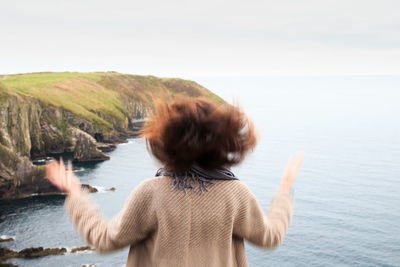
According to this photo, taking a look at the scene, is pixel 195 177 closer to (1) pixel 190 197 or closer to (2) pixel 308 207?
(1) pixel 190 197

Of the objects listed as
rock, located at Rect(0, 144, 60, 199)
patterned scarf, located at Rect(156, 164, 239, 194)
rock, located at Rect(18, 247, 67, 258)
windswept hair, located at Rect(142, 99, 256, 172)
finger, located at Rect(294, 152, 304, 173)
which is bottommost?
rock, located at Rect(18, 247, 67, 258)

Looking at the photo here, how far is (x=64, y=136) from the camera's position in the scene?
105 m

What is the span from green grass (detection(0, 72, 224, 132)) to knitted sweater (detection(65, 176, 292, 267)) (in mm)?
99454

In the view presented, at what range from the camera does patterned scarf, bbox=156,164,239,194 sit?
7.27ft

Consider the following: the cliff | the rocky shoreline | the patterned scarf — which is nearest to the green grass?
the cliff

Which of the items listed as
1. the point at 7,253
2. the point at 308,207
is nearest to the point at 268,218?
the point at 7,253

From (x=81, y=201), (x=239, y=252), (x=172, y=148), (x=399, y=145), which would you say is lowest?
(x=399, y=145)

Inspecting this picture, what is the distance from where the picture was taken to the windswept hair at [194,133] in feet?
7.17

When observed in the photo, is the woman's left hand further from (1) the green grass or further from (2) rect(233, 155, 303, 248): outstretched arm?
(1) the green grass

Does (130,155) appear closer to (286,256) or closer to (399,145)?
(286,256)

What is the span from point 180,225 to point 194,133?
52cm

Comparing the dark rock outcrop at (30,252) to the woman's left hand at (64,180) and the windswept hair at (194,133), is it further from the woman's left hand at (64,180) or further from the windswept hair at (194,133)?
the windswept hair at (194,133)

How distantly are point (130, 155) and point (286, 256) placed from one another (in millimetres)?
62167

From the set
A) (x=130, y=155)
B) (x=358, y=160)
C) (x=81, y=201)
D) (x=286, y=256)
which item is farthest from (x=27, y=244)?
(x=358, y=160)
